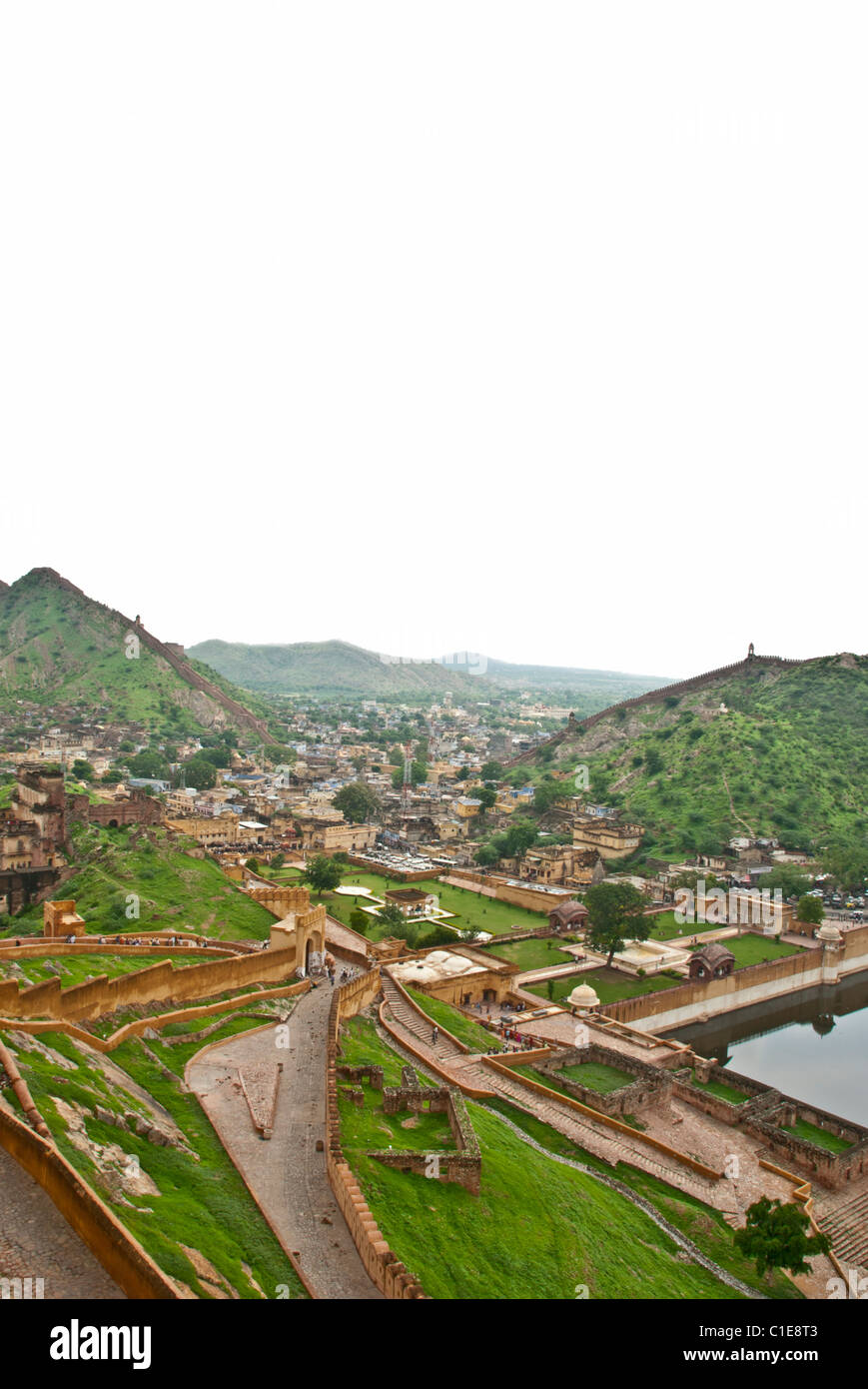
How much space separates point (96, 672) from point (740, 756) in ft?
317

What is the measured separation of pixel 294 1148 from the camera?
59.8ft

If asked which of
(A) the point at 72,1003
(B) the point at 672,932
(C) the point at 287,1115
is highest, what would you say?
(A) the point at 72,1003

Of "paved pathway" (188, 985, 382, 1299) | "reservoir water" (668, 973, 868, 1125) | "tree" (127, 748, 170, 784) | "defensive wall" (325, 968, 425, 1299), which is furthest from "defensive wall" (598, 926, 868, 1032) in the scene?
"tree" (127, 748, 170, 784)

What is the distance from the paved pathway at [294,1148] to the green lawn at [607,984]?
20.8 m

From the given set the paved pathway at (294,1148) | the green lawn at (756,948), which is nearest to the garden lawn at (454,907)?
the green lawn at (756,948)

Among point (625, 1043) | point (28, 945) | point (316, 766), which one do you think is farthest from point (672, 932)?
point (316, 766)

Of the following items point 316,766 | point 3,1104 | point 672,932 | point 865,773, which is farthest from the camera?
point 316,766

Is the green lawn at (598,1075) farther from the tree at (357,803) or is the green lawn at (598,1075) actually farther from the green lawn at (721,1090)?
the tree at (357,803)

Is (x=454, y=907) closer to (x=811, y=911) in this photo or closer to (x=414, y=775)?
(x=811, y=911)

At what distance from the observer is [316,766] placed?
124 m

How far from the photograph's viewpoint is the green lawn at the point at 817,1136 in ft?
107
